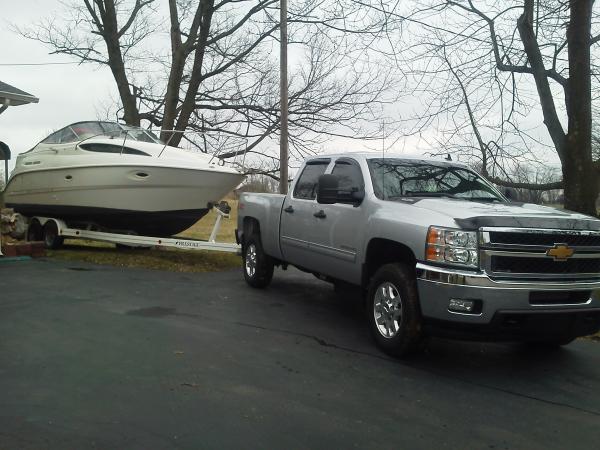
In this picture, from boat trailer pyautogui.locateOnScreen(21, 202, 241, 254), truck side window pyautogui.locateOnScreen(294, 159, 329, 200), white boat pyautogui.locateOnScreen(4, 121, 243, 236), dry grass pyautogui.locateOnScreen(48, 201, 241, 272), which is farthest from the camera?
dry grass pyautogui.locateOnScreen(48, 201, 241, 272)

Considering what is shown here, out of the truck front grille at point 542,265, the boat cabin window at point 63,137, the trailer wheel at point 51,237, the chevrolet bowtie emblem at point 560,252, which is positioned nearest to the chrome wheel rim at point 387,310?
the truck front grille at point 542,265

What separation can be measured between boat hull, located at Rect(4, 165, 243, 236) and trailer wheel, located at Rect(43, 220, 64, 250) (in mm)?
363

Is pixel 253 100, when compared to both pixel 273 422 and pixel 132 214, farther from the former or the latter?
pixel 273 422

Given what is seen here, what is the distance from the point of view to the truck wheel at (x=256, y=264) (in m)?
8.76

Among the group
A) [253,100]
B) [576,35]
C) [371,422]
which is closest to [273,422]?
[371,422]

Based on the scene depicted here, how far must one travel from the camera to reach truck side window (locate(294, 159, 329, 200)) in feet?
24.8

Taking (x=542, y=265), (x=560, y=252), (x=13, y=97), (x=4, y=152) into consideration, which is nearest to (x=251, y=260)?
(x=542, y=265)

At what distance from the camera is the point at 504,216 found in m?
4.95

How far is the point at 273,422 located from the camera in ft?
12.8

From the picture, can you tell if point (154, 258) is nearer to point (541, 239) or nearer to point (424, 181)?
point (424, 181)

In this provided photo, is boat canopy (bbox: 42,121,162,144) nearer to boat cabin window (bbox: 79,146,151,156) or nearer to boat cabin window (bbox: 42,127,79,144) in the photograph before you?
boat cabin window (bbox: 42,127,79,144)

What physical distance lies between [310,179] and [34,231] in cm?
866

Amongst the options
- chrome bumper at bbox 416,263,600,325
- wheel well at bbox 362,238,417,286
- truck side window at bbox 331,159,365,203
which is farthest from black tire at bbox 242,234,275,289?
chrome bumper at bbox 416,263,600,325

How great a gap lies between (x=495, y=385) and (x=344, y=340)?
5.61 ft
